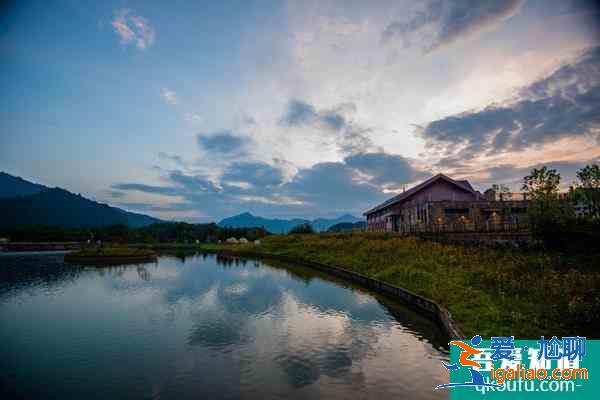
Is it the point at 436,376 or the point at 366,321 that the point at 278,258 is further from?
the point at 436,376

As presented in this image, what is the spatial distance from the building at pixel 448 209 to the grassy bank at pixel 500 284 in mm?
10775

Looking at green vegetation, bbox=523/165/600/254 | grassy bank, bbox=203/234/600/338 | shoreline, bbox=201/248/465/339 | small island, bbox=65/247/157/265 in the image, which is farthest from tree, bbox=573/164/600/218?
small island, bbox=65/247/157/265

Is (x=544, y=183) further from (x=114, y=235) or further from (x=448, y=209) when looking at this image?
(x=114, y=235)

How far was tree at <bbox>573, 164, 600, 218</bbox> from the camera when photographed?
29.8 m

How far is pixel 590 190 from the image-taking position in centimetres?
3048

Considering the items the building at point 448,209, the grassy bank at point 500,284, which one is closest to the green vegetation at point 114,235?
the building at point 448,209

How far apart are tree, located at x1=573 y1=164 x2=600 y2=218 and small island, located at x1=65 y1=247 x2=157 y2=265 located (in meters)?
54.0

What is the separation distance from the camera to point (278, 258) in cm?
5441

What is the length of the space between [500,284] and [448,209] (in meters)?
27.2

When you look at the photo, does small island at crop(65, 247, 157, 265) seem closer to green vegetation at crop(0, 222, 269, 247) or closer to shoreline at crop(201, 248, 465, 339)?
shoreline at crop(201, 248, 465, 339)

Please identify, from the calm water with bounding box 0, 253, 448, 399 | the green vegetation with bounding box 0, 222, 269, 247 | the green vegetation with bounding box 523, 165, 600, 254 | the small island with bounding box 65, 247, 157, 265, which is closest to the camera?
the calm water with bounding box 0, 253, 448, 399

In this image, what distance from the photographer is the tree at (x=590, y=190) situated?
1175 inches

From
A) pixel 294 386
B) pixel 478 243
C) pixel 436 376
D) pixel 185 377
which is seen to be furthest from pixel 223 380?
pixel 478 243

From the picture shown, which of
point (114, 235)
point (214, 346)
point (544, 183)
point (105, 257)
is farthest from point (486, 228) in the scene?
point (114, 235)
